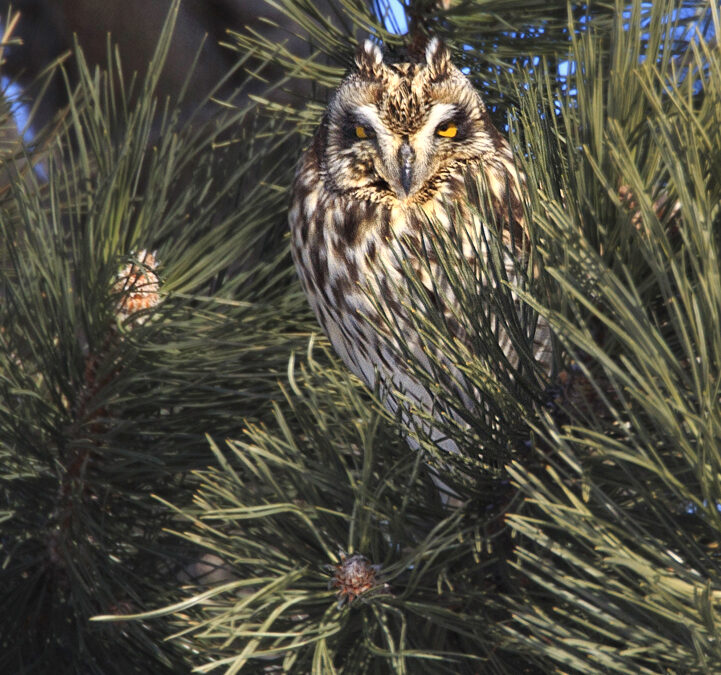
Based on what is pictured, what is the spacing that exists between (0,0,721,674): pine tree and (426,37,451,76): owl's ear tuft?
0.05 metres

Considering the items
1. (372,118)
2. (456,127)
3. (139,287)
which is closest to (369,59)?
(372,118)

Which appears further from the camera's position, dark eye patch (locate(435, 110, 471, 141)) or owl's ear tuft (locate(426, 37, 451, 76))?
dark eye patch (locate(435, 110, 471, 141))

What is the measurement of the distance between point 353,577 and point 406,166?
32.6 inches

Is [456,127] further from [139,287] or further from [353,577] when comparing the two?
[353,577]

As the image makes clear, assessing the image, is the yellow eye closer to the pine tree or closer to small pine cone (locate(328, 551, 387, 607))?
the pine tree

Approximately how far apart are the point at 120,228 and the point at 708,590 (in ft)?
3.17

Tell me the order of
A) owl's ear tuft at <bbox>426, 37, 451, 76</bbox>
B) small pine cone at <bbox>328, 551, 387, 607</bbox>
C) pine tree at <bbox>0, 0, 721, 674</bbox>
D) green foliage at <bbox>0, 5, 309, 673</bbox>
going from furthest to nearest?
owl's ear tuft at <bbox>426, 37, 451, 76</bbox>
green foliage at <bbox>0, 5, 309, 673</bbox>
small pine cone at <bbox>328, 551, 387, 607</bbox>
pine tree at <bbox>0, 0, 721, 674</bbox>

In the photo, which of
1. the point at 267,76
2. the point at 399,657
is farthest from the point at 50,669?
the point at 267,76

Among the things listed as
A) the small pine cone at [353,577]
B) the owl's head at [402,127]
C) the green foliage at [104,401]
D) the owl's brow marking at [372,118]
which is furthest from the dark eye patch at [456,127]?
the small pine cone at [353,577]

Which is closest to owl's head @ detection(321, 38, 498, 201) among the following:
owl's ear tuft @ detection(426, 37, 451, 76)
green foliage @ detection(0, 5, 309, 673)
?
owl's ear tuft @ detection(426, 37, 451, 76)

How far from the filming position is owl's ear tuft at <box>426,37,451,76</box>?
146 centimetres

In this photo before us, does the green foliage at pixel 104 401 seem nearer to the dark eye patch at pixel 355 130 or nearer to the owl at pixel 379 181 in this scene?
the owl at pixel 379 181

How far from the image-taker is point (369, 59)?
4.84 ft

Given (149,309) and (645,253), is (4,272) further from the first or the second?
(645,253)
